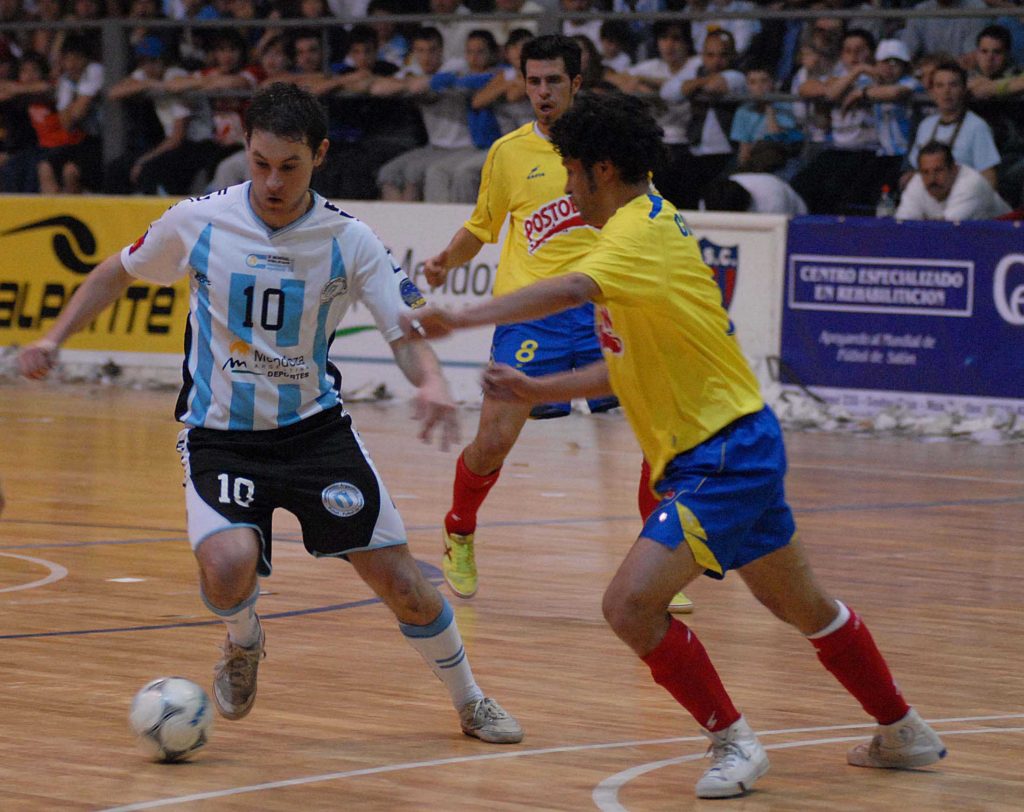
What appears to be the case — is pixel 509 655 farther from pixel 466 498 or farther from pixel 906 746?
pixel 906 746

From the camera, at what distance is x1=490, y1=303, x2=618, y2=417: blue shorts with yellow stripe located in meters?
7.77

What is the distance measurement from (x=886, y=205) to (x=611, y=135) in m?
9.65

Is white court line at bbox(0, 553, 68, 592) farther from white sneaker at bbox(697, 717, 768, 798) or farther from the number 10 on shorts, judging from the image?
white sneaker at bbox(697, 717, 768, 798)

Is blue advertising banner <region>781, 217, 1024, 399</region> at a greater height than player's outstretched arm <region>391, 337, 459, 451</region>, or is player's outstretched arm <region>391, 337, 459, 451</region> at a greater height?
player's outstretched arm <region>391, 337, 459, 451</region>

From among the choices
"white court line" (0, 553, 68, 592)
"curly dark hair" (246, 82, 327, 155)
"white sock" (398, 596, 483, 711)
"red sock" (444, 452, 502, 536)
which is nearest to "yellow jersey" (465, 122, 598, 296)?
"red sock" (444, 452, 502, 536)

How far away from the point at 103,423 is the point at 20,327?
11.8 ft

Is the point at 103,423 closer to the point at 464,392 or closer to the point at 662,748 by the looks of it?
the point at 464,392

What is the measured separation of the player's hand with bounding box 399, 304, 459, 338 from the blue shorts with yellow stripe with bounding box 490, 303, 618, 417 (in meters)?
2.80

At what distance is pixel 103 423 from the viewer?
13.8m

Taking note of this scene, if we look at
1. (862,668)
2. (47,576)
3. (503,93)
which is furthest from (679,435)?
(503,93)

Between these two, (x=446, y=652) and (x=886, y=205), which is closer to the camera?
(x=446, y=652)

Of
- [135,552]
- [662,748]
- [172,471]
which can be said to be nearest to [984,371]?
[172,471]

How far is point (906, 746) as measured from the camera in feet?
16.4

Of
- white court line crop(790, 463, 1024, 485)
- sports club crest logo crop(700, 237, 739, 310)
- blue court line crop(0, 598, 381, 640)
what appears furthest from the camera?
sports club crest logo crop(700, 237, 739, 310)
